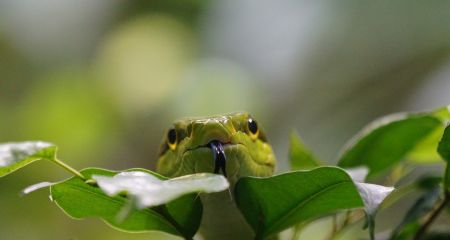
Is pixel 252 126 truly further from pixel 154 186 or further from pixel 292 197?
pixel 154 186

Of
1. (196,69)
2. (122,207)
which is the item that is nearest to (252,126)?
(122,207)

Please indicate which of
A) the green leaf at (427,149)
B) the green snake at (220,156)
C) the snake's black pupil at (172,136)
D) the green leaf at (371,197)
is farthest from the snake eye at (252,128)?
the green leaf at (371,197)

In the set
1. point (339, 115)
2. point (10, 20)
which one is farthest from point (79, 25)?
point (339, 115)

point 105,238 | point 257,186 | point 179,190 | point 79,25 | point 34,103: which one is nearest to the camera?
point 179,190

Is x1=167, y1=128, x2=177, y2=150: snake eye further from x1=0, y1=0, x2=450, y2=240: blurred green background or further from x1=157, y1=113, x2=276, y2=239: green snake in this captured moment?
x1=0, y1=0, x2=450, y2=240: blurred green background

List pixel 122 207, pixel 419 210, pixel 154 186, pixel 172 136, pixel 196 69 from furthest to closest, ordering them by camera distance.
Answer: pixel 196 69 < pixel 172 136 < pixel 419 210 < pixel 122 207 < pixel 154 186

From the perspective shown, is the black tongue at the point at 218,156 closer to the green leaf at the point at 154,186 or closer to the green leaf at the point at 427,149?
the green leaf at the point at 154,186

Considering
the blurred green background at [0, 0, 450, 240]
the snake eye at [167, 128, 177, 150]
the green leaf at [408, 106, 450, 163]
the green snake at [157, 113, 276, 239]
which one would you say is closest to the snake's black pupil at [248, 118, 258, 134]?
the green snake at [157, 113, 276, 239]

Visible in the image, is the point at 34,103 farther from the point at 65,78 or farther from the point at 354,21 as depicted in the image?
the point at 354,21
